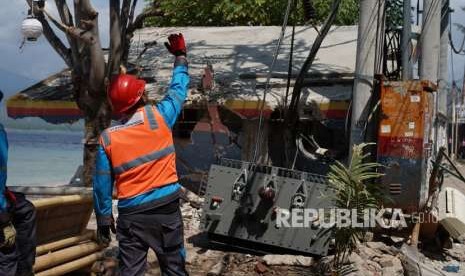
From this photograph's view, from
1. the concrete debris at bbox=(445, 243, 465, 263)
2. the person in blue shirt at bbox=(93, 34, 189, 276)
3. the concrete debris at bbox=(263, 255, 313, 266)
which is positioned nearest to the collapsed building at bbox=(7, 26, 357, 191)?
the concrete debris at bbox=(445, 243, 465, 263)

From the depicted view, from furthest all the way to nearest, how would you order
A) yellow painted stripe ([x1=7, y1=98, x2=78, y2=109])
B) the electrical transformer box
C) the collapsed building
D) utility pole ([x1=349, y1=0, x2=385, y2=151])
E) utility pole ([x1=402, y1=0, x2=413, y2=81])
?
yellow painted stripe ([x1=7, y1=98, x2=78, y2=109]) < the collapsed building < utility pole ([x1=402, y1=0, x2=413, y2=81]) < utility pole ([x1=349, y1=0, x2=385, y2=151]) < the electrical transformer box

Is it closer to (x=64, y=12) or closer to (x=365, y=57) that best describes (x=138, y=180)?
(x=64, y=12)

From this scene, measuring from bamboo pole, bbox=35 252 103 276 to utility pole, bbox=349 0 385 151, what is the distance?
150 inches

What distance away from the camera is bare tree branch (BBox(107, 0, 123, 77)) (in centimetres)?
728

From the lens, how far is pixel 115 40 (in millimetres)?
7367

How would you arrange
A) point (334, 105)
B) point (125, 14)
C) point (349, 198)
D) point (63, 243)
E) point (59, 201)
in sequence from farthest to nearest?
point (334, 105), point (125, 14), point (349, 198), point (63, 243), point (59, 201)

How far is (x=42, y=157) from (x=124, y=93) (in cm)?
3165

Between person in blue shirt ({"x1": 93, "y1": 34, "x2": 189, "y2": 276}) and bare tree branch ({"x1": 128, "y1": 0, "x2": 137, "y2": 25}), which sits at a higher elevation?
bare tree branch ({"x1": 128, "y1": 0, "x2": 137, "y2": 25})

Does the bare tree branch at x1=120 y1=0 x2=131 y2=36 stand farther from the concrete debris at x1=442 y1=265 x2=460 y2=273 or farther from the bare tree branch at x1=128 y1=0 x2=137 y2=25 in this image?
the concrete debris at x1=442 y1=265 x2=460 y2=273

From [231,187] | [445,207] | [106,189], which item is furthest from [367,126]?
[106,189]

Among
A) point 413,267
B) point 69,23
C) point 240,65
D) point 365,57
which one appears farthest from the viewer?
point 240,65

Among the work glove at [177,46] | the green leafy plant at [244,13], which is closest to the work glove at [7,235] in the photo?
the work glove at [177,46]

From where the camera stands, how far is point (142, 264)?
4.32 meters

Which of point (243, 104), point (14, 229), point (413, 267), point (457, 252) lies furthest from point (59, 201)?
point (457, 252)
